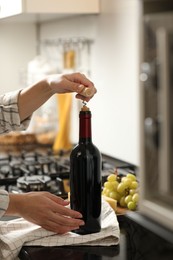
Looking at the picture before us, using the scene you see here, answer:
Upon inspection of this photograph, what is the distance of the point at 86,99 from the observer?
3.74 feet

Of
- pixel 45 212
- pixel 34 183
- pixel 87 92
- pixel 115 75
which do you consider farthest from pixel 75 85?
pixel 115 75

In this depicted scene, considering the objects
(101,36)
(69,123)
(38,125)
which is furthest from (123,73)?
(38,125)

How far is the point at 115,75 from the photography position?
6.49ft

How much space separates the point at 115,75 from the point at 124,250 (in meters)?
1.03

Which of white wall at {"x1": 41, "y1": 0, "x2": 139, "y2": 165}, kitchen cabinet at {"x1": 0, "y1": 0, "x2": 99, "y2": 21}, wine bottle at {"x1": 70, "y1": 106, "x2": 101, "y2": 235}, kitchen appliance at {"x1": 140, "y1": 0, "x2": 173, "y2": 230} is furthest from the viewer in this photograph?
kitchen cabinet at {"x1": 0, "y1": 0, "x2": 99, "y2": 21}

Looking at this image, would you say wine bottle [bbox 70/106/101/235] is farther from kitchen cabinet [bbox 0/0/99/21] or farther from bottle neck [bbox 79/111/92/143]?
kitchen cabinet [bbox 0/0/99/21]

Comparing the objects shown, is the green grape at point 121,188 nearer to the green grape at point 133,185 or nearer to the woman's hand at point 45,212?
the green grape at point 133,185

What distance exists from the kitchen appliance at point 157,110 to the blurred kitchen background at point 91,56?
820 millimetres

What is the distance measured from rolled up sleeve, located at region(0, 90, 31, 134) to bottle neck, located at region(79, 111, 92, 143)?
311 mm

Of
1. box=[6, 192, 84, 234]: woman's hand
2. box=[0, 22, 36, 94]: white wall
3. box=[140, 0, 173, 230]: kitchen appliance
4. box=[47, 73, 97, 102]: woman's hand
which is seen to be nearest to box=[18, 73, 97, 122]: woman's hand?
box=[47, 73, 97, 102]: woman's hand

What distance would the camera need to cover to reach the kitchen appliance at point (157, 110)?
0.66 meters

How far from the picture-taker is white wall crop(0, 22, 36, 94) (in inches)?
107

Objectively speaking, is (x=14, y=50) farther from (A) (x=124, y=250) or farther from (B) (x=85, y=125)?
(A) (x=124, y=250)

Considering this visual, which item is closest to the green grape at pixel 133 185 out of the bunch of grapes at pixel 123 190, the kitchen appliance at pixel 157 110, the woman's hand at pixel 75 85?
the bunch of grapes at pixel 123 190
